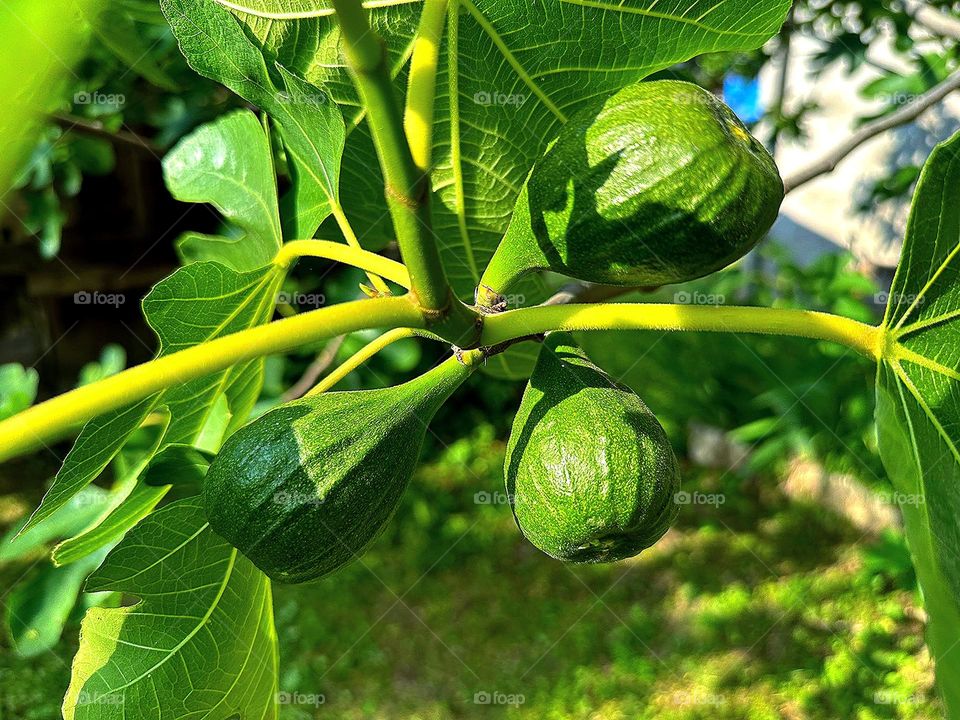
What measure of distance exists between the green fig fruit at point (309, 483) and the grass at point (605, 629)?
1679mm

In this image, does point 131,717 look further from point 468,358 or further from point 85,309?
Answer: point 85,309

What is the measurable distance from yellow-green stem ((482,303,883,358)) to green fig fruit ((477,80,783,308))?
0.03m

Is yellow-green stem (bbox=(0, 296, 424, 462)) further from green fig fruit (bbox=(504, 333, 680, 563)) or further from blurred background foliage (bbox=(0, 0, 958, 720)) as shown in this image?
blurred background foliage (bbox=(0, 0, 958, 720))

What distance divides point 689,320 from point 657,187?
12cm

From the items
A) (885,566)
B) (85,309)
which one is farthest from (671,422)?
(85,309)

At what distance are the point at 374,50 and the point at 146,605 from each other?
63 cm

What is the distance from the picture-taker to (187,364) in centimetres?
59

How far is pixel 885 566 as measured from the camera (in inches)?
119

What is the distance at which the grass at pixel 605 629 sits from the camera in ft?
9.33

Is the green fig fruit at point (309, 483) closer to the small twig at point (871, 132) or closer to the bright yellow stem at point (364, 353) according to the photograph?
the bright yellow stem at point (364, 353)

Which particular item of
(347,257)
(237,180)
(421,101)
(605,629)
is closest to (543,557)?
(605,629)

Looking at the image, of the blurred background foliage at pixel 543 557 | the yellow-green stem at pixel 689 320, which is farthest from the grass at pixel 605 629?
the yellow-green stem at pixel 689 320

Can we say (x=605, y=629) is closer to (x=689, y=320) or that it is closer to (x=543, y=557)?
(x=543, y=557)

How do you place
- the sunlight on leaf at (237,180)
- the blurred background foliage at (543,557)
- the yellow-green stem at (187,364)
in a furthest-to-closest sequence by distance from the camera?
the blurred background foliage at (543,557)
the sunlight on leaf at (237,180)
the yellow-green stem at (187,364)
